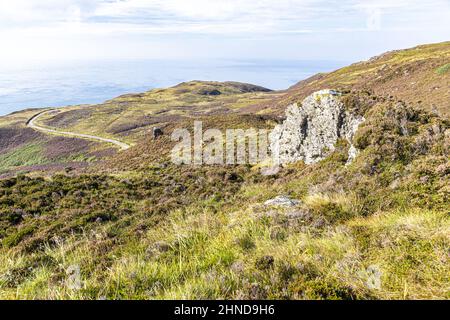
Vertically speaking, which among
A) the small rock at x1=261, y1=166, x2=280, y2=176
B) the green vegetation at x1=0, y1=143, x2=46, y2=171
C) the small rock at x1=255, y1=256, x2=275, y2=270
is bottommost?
the green vegetation at x1=0, y1=143, x2=46, y2=171

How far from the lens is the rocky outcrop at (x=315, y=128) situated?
63.9 feet

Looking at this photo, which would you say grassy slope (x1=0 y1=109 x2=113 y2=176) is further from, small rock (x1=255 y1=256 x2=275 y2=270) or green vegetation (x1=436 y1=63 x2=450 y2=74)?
green vegetation (x1=436 y1=63 x2=450 y2=74)

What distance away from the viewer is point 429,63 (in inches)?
1962

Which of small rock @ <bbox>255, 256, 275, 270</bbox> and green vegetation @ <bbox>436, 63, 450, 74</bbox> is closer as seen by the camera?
small rock @ <bbox>255, 256, 275, 270</bbox>

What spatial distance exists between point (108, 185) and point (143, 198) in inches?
190

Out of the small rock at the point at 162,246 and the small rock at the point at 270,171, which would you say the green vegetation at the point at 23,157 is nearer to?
the small rock at the point at 270,171

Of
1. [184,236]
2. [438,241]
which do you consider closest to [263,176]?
[184,236]

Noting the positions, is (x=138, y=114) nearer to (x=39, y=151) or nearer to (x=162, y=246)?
(x=39, y=151)

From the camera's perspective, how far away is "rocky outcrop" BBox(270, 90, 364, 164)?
19469mm

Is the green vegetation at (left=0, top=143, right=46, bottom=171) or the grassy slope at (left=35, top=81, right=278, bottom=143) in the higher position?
the grassy slope at (left=35, top=81, right=278, bottom=143)

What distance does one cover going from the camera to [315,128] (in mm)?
21562

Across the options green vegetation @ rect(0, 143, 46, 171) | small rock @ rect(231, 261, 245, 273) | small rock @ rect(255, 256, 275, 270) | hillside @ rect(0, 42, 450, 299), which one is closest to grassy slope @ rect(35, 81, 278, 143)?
green vegetation @ rect(0, 143, 46, 171)

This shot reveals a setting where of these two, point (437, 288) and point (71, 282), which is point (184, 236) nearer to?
point (71, 282)

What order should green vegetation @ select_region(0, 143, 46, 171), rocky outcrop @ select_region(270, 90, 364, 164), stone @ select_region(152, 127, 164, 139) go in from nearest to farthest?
rocky outcrop @ select_region(270, 90, 364, 164), stone @ select_region(152, 127, 164, 139), green vegetation @ select_region(0, 143, 46, 171)
